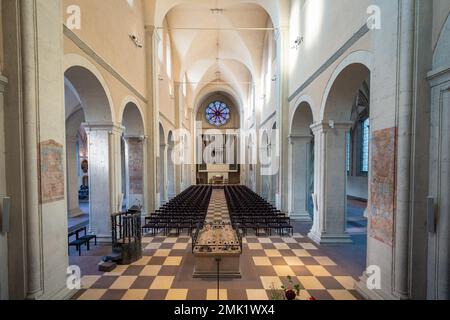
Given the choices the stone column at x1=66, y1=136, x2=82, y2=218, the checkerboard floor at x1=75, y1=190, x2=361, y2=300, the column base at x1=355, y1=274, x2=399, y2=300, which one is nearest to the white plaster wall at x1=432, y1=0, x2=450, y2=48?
the column base at x1=355, y1=274, x2=399, y2=300

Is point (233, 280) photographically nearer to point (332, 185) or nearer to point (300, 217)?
point (332, 185)

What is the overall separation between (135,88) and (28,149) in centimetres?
734

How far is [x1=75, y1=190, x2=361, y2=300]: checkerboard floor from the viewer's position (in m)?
5.04

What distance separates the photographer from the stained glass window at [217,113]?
114 feet

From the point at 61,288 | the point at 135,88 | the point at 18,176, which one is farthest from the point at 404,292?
the point at 135,88

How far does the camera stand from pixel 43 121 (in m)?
4.45

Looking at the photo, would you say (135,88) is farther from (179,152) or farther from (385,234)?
(179,152)

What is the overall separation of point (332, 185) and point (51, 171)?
7869 mm

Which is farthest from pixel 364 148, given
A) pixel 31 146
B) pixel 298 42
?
pixel 31 146

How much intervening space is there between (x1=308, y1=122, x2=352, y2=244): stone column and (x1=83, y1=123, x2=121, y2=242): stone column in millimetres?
7184

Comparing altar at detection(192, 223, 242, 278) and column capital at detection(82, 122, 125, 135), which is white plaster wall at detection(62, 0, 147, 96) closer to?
column capital at detection(82, 122, 125, 135)

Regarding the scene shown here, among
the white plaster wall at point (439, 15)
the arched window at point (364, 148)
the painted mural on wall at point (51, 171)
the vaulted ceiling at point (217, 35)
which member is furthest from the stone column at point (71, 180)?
the arched window at point (364, 148)

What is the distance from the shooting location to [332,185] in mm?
8203

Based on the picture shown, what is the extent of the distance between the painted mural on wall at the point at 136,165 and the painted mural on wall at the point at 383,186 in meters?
9.80
